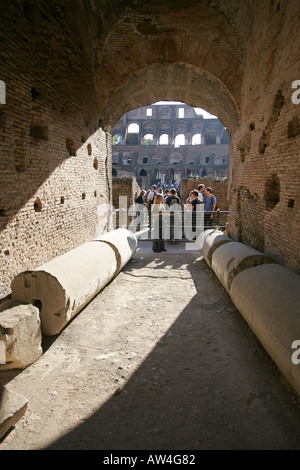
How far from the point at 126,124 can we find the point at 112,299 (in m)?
37.2

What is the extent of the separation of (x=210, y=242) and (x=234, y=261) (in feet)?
7.15

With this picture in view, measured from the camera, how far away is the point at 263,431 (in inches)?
98.1

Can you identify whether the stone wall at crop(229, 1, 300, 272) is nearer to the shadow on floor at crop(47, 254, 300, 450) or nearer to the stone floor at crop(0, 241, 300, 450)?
the stone floor at crop(0, 241, 300, 450)

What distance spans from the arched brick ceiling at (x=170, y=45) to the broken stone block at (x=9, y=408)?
7.55 meters

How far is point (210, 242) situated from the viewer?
7281 mm

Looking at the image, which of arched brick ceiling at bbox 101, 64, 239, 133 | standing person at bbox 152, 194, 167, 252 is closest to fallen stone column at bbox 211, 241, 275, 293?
standing person at bbox 152, 194, 167, 252

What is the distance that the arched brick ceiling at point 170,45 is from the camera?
713 cm

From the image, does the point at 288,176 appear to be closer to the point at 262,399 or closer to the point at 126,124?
the point at 262,399

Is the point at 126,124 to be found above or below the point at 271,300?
above

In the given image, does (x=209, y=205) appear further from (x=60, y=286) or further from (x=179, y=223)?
(x=60, y=286)

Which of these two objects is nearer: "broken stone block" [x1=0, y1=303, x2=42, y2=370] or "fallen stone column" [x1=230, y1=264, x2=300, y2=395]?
A: "fallen stone column" [x1=230, y1=264, x2=300, y2=395]

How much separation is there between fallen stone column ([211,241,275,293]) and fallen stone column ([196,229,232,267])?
0.77 metres

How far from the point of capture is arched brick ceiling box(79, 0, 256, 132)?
7133mm
